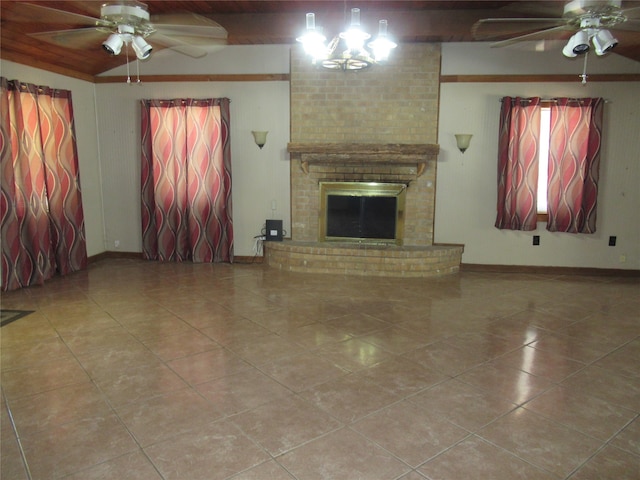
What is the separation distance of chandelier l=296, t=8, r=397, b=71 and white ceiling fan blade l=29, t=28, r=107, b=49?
1514 mm

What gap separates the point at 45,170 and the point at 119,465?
14.0 ft

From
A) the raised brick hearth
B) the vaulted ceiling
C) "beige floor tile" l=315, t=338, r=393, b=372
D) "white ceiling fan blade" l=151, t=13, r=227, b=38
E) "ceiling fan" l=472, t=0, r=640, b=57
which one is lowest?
"beige floor tile" l=315, t=338, r=393, b=372

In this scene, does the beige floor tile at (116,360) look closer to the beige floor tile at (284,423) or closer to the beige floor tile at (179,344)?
the beige floor tile at (179,344)

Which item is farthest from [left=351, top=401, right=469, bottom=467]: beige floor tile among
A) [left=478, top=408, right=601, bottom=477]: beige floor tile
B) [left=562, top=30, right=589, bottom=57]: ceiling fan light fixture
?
[left=562, top=30, right=589, bottom=57]: ceiling fan light fixture

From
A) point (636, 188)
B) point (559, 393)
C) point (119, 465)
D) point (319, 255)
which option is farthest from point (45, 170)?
point (636, 188)

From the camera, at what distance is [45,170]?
5.32 meters

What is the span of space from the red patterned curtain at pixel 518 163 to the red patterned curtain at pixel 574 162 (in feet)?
0.70

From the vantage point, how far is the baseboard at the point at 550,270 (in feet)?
19.2

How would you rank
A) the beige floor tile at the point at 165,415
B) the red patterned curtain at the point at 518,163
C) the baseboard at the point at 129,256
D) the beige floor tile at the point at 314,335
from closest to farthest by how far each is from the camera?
1. the beige floor tile at the point at 165,415
2. the beige floor tile at the point at 314,335
3. the red patterned curtain at the point at 518,163
4. the baseboard at the point at 129,256

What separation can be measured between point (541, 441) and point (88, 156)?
20.2 ft

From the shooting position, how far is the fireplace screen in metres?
5.98

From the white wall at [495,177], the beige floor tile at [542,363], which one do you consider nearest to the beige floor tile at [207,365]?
the beige floor tile at [542,363]

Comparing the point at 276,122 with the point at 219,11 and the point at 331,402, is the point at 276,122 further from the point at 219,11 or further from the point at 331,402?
the point at 331,402

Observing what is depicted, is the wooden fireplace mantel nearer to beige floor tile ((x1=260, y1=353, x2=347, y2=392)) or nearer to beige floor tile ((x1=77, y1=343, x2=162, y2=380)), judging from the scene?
beige floor tile ((x1=260, y1=353, x2=347, y2=392))
